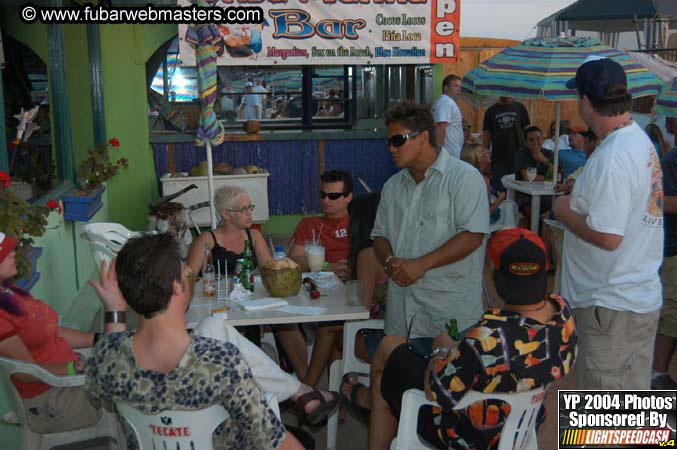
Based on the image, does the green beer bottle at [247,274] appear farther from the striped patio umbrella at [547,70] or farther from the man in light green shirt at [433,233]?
the striped patio umbrella at [547,70]

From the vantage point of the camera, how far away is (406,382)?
116 inches

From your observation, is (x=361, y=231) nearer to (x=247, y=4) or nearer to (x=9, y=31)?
(x=247, y=4)

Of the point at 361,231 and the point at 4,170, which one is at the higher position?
the point at 4,170

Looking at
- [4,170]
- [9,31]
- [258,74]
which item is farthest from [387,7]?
[4,170]

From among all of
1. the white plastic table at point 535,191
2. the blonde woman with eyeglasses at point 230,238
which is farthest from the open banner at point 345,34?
the blonde woman with eyeglasses at point 230,238

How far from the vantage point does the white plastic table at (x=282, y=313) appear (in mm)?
3516

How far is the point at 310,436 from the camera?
Answer: 3.80 metres

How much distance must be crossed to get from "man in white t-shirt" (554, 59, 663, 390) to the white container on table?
545 centimetres

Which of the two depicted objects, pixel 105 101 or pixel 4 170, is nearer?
pixel 4 170

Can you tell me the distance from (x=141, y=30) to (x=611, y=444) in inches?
269

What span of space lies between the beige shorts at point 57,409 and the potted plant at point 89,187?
2.99 meters

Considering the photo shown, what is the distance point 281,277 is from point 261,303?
190mm

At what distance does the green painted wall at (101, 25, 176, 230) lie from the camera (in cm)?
818

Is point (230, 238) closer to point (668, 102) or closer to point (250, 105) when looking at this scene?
point (668, 102)
